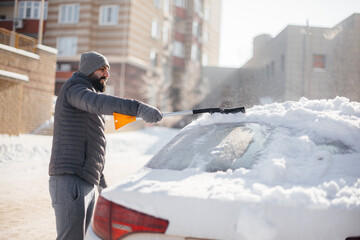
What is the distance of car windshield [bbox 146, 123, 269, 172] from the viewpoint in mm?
2243

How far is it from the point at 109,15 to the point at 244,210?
27.3 meters

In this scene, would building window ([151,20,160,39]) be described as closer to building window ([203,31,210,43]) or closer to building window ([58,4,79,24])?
building window ([58,4,79,24])

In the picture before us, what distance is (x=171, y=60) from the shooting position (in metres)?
33.8

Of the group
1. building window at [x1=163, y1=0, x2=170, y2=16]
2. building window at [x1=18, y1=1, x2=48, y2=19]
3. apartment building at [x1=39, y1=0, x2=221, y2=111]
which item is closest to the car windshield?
apartment building at [x1=39, y1=0, x2=221, y2=111]

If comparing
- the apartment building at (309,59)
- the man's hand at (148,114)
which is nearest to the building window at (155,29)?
the apartment building at (309,59)

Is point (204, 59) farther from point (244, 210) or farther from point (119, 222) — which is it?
point (244, 210)

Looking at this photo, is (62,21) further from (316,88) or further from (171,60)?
(316,88)

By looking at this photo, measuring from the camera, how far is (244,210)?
1725 millimetres

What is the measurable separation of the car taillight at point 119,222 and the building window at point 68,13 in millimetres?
27645

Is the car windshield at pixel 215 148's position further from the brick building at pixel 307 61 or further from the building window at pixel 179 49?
the building window at pixel 179 49

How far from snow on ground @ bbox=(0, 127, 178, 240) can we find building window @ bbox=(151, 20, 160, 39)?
39.2 ft

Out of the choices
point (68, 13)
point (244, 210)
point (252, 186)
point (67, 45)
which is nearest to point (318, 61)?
point (67, 45)

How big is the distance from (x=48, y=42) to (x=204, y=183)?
28.9 meters

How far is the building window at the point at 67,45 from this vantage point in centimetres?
2746
